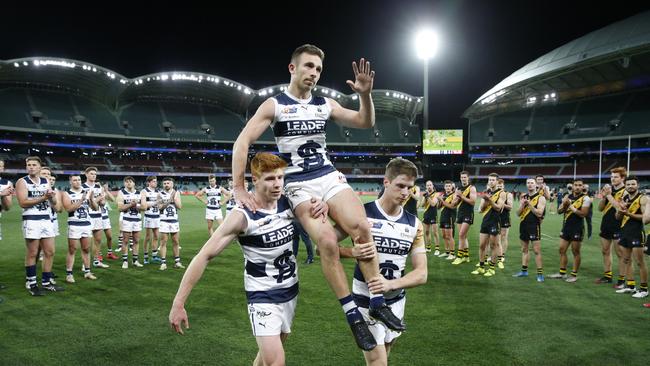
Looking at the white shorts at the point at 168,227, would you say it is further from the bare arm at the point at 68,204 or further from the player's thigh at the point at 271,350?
the player's thigh at the point at 271,350

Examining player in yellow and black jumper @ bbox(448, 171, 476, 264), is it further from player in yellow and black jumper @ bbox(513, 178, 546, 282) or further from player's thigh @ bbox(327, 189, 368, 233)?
player's thigh @ bbox(327, 189, 368, 233)

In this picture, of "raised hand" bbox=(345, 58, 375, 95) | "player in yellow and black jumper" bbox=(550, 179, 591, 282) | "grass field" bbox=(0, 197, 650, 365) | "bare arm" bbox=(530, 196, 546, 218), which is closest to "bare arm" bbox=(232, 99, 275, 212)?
"raised hand" bbox=(345, 58, 375, 95)

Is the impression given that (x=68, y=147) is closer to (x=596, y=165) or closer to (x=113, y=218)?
(x=113, y=218)

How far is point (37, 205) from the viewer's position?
26.2 ft

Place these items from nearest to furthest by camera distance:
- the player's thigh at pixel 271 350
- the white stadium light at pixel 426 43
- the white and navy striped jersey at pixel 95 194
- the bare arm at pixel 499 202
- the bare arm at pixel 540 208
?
1. the player's thigh at pixel 271 350
2. the bare arm at pixel 540 208
3. the white and navy striped jersey at pixel 95 194
4. the bare arm at pixel 499 202
5. the white stadium light at pixel 426 43

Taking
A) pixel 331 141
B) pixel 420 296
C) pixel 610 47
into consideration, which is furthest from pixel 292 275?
pixel 331 141

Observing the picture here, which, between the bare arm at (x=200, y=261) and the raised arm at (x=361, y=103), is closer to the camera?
the bare arm at (x=200, y=261)

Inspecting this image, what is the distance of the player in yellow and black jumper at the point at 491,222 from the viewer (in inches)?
412

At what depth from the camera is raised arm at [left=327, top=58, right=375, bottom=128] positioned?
139 inches

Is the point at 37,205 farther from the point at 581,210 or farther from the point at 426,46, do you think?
the point at 426,46

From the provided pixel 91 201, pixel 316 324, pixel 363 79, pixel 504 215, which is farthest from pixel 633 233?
pixel 91 201

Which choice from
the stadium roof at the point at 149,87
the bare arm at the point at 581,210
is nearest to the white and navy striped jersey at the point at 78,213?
the bare arm at the point at 581,210

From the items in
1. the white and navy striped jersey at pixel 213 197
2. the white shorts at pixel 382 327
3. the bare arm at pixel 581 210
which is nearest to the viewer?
the white shorts at pixel 382 327

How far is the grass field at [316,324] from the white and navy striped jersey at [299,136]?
8.81 ft
